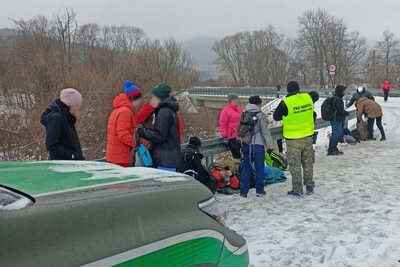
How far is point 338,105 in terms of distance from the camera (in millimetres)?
9320

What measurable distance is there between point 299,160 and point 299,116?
74 centimetres

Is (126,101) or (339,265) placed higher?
(126,101)

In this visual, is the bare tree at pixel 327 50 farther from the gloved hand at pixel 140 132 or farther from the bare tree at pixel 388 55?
the gloved hand at pixel 140 132

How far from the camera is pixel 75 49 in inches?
1532

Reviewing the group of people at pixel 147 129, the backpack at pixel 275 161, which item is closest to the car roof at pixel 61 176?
the group of people at pixel 147 129

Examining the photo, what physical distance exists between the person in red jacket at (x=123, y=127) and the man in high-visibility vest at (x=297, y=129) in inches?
95.4

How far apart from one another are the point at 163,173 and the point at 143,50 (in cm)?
3783

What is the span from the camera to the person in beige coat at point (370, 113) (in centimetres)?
1115

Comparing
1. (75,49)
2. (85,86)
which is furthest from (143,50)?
(85,86)

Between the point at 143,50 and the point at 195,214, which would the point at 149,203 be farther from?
the point at 143,50

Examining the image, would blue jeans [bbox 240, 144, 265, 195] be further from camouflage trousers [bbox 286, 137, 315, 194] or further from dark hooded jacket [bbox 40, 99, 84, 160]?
dark hooded jacket [bbox 40, 99, 84, 160]

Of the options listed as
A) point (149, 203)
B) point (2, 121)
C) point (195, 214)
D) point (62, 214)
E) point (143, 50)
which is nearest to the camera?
point (62, 214)

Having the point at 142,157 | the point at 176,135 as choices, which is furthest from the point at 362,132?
the point at 142,157

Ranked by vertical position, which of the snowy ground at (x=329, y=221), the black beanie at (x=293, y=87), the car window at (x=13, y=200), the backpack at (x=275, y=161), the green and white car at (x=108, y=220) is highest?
the black beanie at (x=293, y=87)
